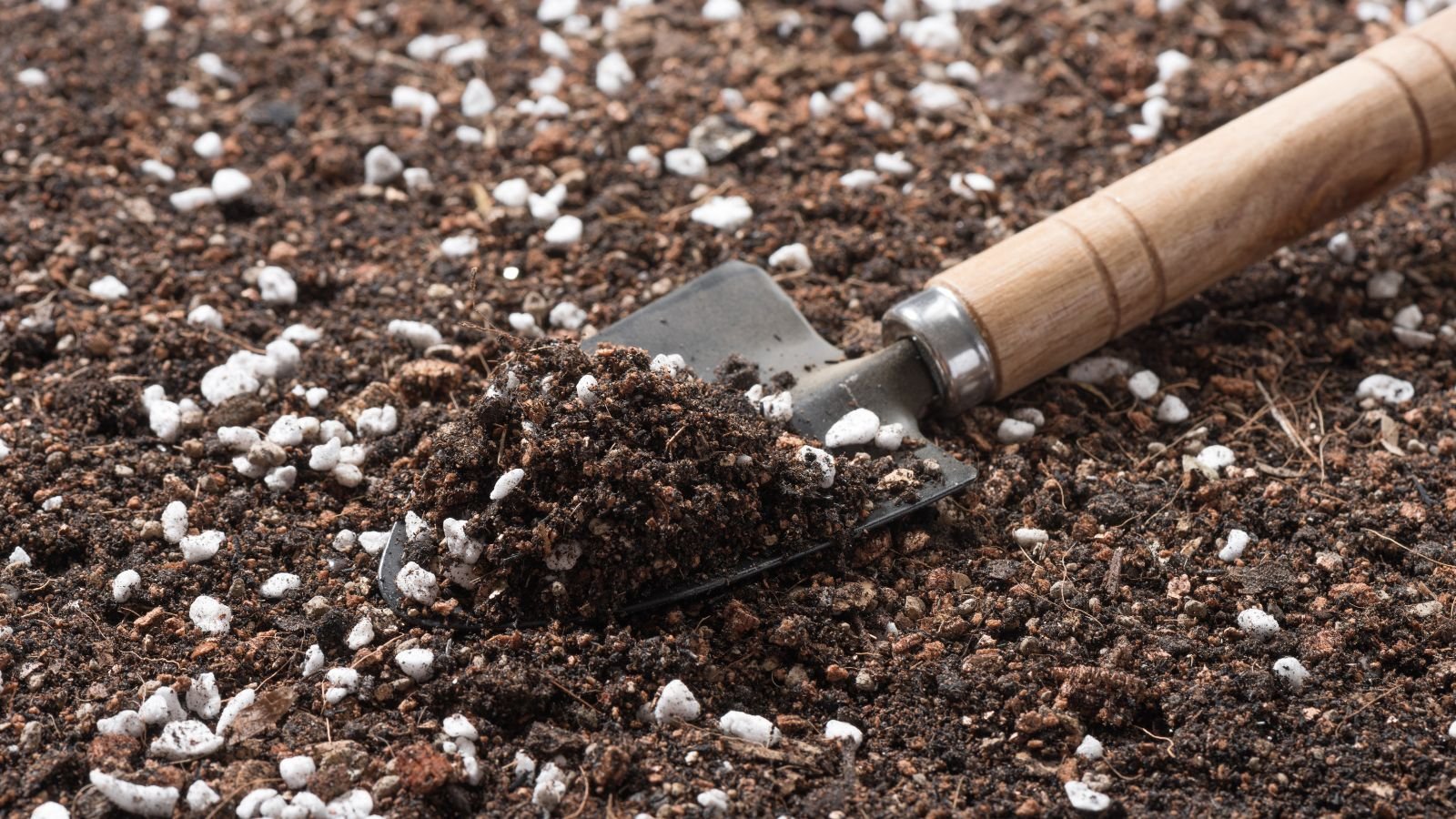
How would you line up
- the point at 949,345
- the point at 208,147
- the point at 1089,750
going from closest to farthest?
the point at 1089,750 → the point at 949,345 → the point at 208,147

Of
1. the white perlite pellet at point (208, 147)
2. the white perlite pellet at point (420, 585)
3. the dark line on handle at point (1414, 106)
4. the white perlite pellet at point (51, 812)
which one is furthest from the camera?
the white perlite pellet at point (208, 147)

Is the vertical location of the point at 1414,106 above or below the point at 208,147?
above

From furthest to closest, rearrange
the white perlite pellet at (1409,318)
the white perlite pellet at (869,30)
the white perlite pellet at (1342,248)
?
the white perlite pellet at (869,30) → the white perlite pellet at (1342,248) → the white perlite pellet at (1409,318)

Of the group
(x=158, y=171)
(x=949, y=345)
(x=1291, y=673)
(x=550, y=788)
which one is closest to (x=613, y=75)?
(x=158, y=171)

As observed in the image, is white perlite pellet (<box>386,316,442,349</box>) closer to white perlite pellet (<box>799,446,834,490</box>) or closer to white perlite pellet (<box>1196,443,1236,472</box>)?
white perlite pellet (<box>799,446,834,490</box>)

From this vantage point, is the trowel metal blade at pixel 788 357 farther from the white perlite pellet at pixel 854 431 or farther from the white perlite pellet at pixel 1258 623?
the white perlite pellet at pixel 1258 623

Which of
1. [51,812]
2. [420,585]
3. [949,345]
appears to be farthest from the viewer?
[949,345]

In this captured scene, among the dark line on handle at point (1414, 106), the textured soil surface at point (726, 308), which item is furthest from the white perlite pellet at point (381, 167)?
the dark line on handle at point (1414, 106)

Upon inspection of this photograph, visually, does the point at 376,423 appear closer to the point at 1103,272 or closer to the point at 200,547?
the point at 200,547
